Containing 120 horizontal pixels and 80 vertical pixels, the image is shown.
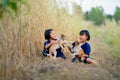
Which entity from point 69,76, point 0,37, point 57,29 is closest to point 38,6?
point 57,29

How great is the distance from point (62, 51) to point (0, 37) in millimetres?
1760

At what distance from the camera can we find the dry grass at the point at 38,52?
3.67 metres

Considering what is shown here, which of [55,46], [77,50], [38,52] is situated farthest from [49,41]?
[77,50]

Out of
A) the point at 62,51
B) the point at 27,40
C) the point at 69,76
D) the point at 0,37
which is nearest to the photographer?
the point at 0,37

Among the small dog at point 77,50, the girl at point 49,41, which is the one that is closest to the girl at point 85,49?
the small dog at point 77,50

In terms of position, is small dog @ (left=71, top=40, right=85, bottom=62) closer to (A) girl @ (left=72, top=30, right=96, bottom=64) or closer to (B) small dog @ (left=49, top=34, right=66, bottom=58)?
(A) girl @ (left=72, top=30, right=96, bottom=64)

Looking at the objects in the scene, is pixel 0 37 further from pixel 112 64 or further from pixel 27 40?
pixel 112 64

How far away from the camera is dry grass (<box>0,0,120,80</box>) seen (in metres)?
3.67

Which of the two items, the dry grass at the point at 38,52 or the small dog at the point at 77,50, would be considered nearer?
the dry grass at the point at 38,52

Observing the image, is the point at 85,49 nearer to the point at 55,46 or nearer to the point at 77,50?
the point at 77,50

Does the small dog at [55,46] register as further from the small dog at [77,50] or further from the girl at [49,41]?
the small dog at [77,50]

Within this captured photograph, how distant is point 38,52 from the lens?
16.8 feet

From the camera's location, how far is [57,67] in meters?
4.39

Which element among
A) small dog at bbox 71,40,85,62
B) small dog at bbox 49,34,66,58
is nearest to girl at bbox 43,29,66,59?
small dog at bbox 49,34,66,58
